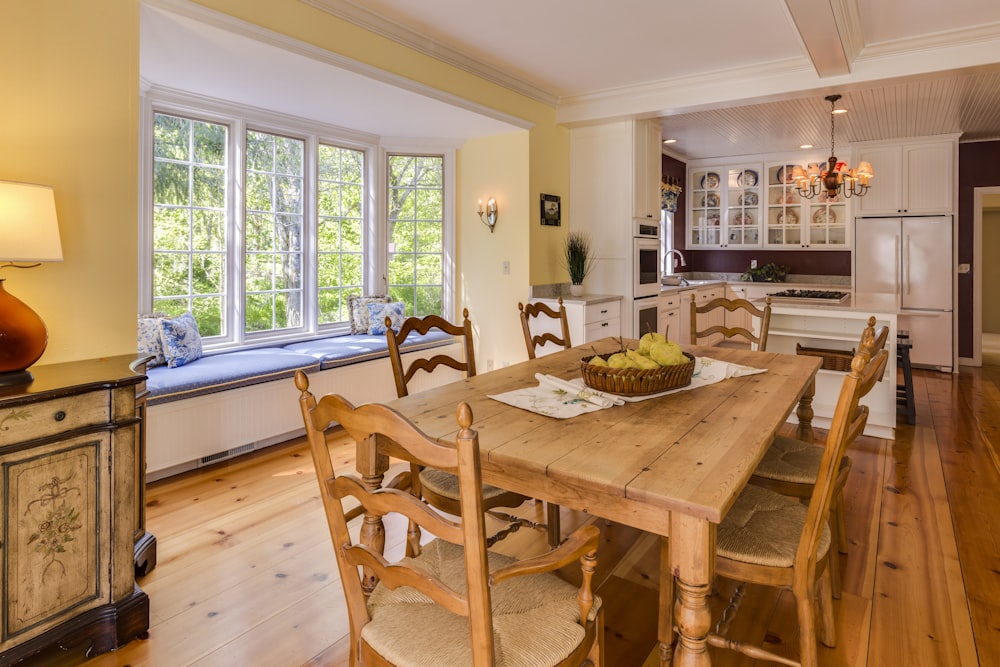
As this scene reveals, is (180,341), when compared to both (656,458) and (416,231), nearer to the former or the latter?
(416,231)

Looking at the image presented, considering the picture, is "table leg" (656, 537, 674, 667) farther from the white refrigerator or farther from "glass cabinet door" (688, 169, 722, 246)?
"glass cabinet door" (688, 169, 722, 246)

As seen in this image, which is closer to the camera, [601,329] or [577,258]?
[601,329]

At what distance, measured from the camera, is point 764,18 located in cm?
344

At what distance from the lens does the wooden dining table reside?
4.01 feet

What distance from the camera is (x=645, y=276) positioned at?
544 cm

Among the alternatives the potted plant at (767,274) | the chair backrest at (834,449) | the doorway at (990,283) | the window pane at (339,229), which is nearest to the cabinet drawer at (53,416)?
the chair backrest at (834,449)

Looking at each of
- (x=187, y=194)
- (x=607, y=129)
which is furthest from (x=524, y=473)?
(x=607, y=129)

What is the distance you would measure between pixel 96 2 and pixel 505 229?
128 inches

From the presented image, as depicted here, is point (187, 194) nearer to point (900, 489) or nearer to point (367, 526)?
point (367, 526)

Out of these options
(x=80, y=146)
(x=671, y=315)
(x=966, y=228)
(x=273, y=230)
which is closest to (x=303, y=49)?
(x=80, y=146)

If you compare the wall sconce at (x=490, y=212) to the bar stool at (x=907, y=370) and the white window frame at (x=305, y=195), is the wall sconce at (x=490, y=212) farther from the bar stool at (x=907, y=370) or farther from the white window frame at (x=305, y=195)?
the bar stool at (x=907, y=370)

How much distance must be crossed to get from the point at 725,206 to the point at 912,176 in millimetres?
2188

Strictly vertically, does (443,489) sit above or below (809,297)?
below

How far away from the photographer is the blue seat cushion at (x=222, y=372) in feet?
10.5
